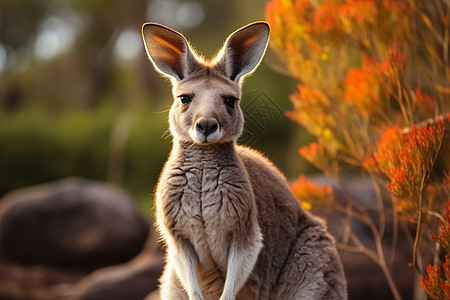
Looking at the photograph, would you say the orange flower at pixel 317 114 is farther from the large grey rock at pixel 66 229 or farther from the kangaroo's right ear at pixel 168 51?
the large grey rock at pixel 66 229

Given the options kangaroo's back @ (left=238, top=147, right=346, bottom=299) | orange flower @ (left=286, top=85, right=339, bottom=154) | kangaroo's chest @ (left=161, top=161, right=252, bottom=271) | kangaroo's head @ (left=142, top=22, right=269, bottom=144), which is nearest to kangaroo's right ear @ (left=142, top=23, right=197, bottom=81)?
kangaroo's head @ (left=142, top=22, right=269, bottom=144)

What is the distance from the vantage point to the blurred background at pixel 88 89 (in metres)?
14.1

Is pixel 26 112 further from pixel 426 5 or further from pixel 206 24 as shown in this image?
pixel 426 5

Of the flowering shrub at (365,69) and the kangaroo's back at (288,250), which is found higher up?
the flowering shrub at (365,69)

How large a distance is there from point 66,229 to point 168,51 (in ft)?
21.8

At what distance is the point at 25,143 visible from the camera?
1463 cm

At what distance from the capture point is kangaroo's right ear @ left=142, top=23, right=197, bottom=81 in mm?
2875

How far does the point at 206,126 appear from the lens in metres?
2.65

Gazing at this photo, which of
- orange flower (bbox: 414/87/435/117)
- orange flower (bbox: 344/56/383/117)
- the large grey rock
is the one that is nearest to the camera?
orange flower (bbox: 344/56/383/117)

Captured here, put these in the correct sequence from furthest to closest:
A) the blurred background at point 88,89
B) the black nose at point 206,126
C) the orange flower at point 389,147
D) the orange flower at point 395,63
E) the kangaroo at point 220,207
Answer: the blurred background at point 88,89
the orange flower at point 395,63
the orange flower at point 389,147
the kangaroo at point 220,207
the black nose at point 206,126

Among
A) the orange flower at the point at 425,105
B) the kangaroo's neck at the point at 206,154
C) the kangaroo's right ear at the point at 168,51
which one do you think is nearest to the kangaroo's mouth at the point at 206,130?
the kangaroo's neck at the point at 206,154

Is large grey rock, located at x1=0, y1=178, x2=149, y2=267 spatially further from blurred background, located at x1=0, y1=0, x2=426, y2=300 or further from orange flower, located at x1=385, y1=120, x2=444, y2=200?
A: orange flower, located at x1=385, y1=120, x2=444, y2=200

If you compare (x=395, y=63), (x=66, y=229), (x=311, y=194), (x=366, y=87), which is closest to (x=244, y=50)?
(x=395, y=63)

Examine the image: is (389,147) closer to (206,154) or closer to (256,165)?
(256,165)
